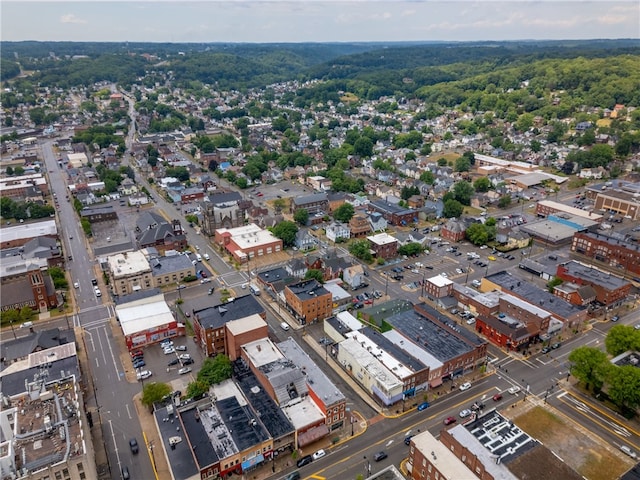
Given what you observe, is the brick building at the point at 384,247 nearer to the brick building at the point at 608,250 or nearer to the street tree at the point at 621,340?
the brick building at the point at 608,250

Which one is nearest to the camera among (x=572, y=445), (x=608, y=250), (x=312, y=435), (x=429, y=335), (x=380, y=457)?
(x=380, y=457)

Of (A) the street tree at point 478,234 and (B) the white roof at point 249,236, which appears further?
(A) the street tree at point 478,234

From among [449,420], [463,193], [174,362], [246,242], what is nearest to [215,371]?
[174,362]

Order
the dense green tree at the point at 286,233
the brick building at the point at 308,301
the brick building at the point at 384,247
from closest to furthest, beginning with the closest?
1. the brick building at the point at 308,301
2. the brick building at the point at 384,247
3. the dense green tree at the point at 286,233

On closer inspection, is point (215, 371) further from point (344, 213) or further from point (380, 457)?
point (344, 213)

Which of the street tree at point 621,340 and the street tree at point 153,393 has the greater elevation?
the street tree at point 621,340

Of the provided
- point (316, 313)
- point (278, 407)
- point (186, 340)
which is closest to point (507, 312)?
point (316, 313)

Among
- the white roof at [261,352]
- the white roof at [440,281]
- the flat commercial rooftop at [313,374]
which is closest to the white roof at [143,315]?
the white roof at [261,352]
